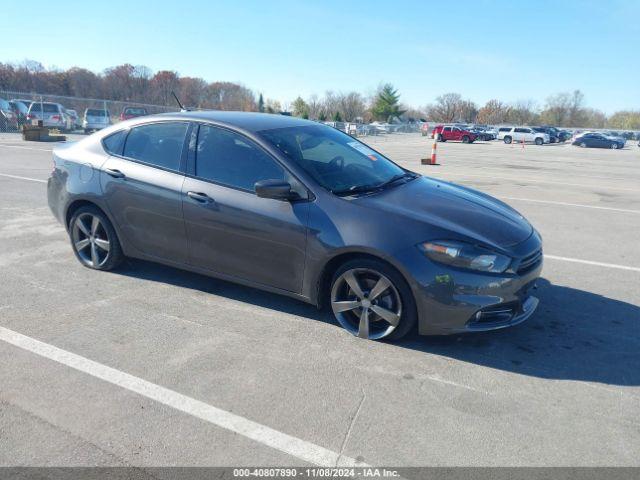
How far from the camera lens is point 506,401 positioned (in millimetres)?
3188

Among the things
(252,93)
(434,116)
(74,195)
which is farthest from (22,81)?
(74,195)

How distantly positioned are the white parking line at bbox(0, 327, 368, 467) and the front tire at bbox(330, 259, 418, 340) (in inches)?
51.5

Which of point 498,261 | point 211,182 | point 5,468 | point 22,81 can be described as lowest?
point 5,468

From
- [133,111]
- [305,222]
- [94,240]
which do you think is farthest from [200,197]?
[133,111]

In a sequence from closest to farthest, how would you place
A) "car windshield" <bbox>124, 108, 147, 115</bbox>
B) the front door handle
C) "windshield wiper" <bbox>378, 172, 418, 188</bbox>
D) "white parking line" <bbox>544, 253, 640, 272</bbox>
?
1. the front door handle
2. "windshield wiper" <bbox>378, 172, 418, 188</bbox>
3. "white parking line" <bbox>544, 253, 640, 272</bbox>
4. "car windshield" <bbox>124, 108, 147, 115</bbox>

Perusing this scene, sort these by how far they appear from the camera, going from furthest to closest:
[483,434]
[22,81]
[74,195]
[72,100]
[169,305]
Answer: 1. [22,81]
2. [72,100]
3. [74,195]
4. [169,305]
5. [483,434]

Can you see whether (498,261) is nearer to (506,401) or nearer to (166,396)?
(506,401)

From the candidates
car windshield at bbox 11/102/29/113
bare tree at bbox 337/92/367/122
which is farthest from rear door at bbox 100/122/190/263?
bare tree at bbox 337/92/367/122

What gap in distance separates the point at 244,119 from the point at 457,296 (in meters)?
2.55

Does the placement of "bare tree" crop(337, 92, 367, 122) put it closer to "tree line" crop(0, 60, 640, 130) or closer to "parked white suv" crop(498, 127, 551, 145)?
"tree line" crop(0, 60, 640, 130)

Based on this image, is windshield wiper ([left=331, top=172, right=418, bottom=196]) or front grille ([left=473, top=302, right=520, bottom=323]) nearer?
front grille ([left=473, top=302, right=520, bottom=323])

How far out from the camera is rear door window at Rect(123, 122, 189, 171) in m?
4.72

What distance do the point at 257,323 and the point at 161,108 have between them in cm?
3497

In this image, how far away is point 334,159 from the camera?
461cm
